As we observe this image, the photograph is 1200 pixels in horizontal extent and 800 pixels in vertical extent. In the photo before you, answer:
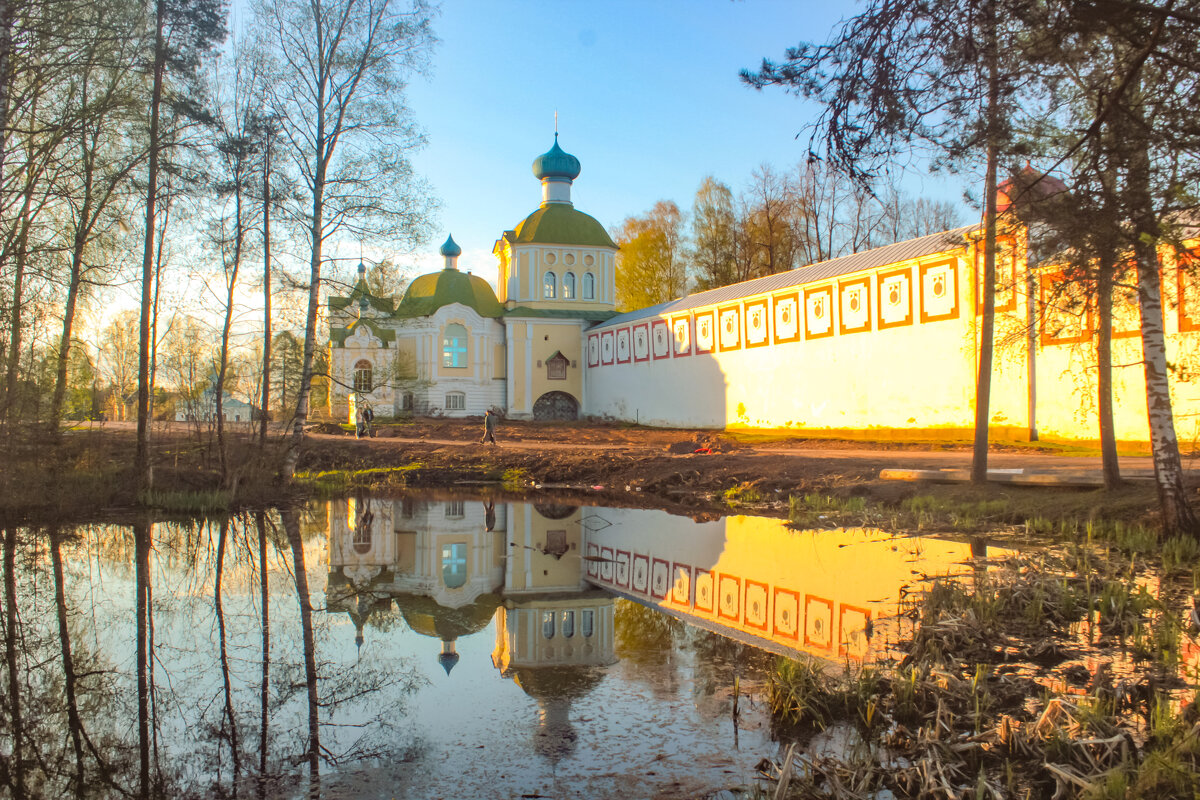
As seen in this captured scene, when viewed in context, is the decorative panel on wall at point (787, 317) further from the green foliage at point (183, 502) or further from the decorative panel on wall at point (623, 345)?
the green foliage at point (183, 502)

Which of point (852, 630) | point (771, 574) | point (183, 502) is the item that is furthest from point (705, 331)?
point (852, 630)

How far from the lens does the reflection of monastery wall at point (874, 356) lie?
19828 millimetres

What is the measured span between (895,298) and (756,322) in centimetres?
667

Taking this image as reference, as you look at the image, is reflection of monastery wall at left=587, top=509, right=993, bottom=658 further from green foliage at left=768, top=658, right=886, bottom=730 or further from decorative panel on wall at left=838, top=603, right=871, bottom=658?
green foliage at left=768, top=658, right=886, bottom=730

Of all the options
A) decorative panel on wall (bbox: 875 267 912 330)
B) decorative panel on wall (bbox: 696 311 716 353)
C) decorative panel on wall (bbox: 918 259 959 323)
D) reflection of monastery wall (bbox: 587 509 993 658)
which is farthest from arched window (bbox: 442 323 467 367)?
reflection of monastery wall (bbox: 587 509 993 658)

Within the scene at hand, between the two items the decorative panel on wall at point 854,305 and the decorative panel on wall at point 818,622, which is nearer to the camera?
the decorative panel on wall at point 818,622

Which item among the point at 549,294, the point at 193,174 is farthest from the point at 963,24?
the point at 549,294

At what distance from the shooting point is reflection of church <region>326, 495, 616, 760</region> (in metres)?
5.88

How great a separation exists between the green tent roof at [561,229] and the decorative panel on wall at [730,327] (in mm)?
14173

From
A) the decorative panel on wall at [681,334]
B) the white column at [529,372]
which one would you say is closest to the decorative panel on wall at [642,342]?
the decorative panel on wall at [681,334]

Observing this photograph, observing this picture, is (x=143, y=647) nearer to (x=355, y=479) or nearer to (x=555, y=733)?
(x=555, y=733)

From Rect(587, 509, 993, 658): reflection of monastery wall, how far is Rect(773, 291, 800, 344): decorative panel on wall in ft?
57.9

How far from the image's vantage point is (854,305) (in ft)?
89.6

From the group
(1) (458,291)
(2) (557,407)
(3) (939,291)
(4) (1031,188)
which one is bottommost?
(2) (557,407)
